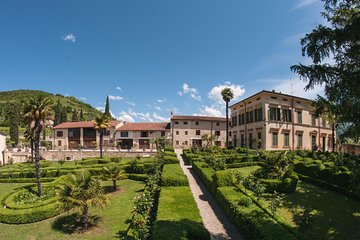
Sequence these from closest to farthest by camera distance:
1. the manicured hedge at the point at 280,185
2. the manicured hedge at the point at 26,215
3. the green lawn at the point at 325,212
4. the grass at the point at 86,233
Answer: the green lawn at the point at 325,212 < the grass at the point at 86,233 < the manicured hedge at the point at 26,215 < the manicured hedge at the point at 280,185

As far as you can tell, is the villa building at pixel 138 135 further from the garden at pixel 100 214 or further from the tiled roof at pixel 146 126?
the garden at pixel 100 214

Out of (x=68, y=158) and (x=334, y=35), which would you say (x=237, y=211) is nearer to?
(x=334, y=35)

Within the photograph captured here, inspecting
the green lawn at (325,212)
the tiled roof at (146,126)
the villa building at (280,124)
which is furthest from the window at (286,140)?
the tiled roof at (146,126)

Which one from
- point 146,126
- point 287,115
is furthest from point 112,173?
point 146,126

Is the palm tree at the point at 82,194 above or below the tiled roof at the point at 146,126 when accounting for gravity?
below

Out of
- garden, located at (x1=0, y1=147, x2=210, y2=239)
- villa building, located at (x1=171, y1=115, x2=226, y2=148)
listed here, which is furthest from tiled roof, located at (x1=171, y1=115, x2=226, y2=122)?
garden, located at (x1=0, y1=147, x2=210, y2=239)

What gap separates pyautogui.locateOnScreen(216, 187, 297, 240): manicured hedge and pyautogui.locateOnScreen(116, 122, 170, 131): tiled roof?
48.8 m

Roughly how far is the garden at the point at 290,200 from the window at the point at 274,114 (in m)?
16.2

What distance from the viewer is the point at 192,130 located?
6125cm

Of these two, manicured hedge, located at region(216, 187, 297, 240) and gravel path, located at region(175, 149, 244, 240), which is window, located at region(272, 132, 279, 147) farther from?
manicured hedge, located at region(216, 187, 297, 240)

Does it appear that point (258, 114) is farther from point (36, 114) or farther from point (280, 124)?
point (36, 114)

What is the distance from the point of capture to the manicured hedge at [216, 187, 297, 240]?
808 centimetres

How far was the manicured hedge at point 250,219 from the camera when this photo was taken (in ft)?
26.5

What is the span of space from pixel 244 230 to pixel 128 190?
44.6ft
